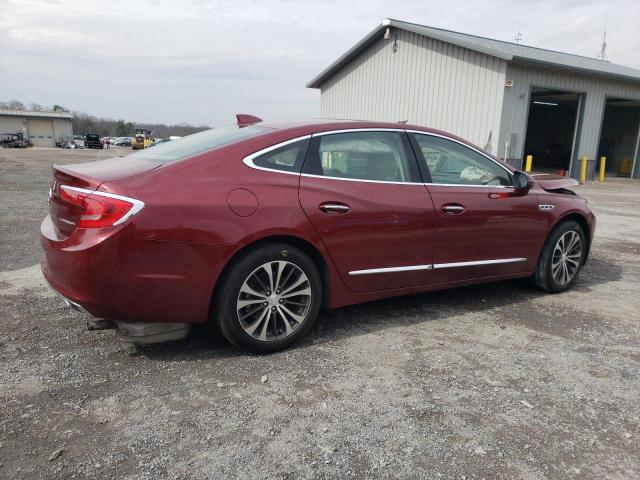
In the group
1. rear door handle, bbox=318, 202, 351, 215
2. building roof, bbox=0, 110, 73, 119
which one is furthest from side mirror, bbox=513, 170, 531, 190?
building roof, bbox=0, 110, 73, 119

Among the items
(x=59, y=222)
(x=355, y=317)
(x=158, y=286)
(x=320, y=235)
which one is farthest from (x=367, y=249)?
(x=59, y=222)

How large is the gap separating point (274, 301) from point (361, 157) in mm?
1259

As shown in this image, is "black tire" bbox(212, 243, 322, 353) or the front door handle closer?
"black tire" bbox(212, 243, 322, 353)

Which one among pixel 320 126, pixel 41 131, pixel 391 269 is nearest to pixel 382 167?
pixel 320 126

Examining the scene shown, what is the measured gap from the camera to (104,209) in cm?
290

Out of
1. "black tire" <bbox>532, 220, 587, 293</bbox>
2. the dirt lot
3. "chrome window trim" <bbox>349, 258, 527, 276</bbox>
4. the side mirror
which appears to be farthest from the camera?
"black tire" <bbox>532, 220, 587, 293</bbox>

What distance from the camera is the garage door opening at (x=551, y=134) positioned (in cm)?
2972

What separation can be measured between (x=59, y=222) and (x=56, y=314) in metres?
1.18

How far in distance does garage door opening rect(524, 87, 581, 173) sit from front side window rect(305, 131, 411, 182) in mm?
27399

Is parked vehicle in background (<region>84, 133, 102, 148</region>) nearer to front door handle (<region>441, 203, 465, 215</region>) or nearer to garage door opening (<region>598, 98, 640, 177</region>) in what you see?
garage door opening (<region>598, 98, 640, 177</region>)

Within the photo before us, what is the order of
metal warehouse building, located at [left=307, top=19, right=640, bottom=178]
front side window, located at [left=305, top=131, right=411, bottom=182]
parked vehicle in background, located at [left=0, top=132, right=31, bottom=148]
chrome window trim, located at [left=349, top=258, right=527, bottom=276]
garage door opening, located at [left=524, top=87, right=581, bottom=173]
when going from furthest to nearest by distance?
parked vehicle in background, located at [left=0, top=132, right=31, bottom=148]
garage door opening, located at [left=524, top=87, right=581, bottom=173]
metal warehouse building, located at [left=307, top=19, right=640, bottom=178]
chrome window trim, located at [left=349, top=258, right=527, bottom=276]
front side window, located at [left=305, top=131, right=411, bottom=182]

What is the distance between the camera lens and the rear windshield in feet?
11.4

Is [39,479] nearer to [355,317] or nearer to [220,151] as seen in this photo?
[220,151]

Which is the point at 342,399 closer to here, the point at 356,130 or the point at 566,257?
the point at 356,130
